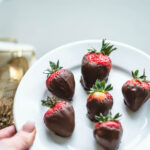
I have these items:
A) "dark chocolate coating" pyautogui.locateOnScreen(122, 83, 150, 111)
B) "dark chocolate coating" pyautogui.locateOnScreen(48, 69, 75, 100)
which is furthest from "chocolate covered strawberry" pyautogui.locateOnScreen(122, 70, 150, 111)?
"dark chocolate coating" pyautogui.locateOnScreen(48, 69, 75, 100)

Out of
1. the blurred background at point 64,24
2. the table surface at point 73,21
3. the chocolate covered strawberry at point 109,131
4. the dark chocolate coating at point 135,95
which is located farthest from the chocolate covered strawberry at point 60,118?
the table surface at point 73,21

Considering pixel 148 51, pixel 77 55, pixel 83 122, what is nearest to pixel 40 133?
pixel 83 122

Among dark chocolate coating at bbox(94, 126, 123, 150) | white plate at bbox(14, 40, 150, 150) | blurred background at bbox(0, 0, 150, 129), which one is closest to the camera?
dark chocolate coating at bbox(94, 126, 123, 150)

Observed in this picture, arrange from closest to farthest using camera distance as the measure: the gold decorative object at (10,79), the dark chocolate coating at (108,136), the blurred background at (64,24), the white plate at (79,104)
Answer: the dark chocolate coating at (108,136) < the white plate at (79,104) < the gold decorative object at (10,79) < the blurred background at (64,24)

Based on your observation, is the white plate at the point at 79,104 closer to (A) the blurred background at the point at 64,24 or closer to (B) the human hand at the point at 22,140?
(B) the human hand at the point at 22,140

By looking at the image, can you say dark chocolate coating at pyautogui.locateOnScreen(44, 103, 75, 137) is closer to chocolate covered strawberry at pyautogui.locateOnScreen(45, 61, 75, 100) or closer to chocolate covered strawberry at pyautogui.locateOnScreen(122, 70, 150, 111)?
chocolate covered strawberry at pyautogui.locateOnScreen(45, 61, 75, 100)

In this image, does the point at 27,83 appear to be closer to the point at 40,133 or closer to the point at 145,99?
the point at 40,133
